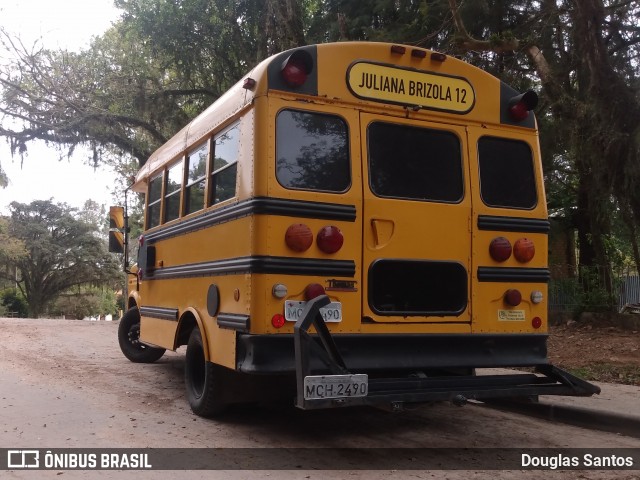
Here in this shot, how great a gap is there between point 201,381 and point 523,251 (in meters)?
3.23

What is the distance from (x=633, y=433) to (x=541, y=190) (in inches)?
90.7

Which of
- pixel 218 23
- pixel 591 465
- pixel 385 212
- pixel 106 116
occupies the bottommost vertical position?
pixel 591 465

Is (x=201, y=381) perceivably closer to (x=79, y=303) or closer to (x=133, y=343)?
(x=133, y=343)

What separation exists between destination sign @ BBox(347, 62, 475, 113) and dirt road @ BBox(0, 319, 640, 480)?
2862mm

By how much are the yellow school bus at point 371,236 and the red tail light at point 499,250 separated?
0.04ft

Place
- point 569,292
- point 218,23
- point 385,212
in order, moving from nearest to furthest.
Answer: point 385,212 → point 569,292 → point 218,23

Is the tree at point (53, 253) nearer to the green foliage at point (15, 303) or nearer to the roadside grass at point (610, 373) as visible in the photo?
the green foliage at point (15, 303)

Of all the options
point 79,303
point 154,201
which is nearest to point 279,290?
point 154,201

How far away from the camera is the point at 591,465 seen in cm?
482

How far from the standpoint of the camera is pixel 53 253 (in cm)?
4422

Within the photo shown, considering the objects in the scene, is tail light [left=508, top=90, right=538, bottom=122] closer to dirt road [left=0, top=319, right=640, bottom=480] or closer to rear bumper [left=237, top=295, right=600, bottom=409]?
rear bumper [left=237, top=295, right=600, bottom=409]

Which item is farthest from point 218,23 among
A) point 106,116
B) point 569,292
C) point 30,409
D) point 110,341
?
point 30,409

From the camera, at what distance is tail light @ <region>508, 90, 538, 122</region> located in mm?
5668

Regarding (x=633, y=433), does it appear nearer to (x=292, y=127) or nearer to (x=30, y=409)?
(x=292, y=127)
